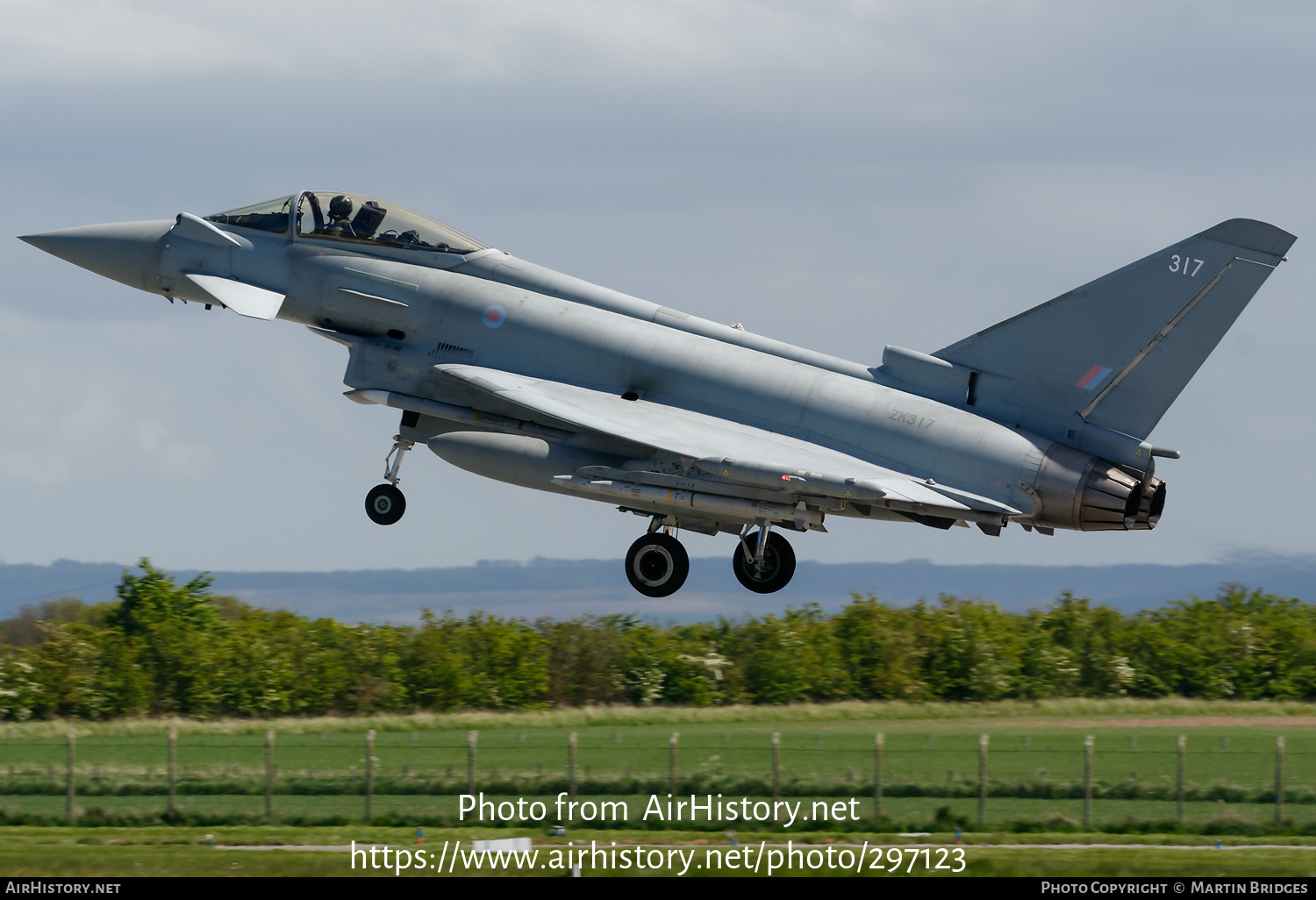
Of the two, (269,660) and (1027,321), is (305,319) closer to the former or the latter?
(1027,321)

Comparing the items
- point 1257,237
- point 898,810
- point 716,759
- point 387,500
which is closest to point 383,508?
point 387,500

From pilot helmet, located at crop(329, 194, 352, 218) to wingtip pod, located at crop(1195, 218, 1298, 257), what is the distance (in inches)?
474

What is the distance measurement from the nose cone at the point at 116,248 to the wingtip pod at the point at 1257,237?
584 inches

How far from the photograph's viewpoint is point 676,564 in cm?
2158

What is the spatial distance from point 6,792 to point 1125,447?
19.3m

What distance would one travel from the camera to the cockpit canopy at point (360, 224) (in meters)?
22.7

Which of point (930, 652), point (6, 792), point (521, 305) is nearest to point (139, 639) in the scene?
point (6, 792)

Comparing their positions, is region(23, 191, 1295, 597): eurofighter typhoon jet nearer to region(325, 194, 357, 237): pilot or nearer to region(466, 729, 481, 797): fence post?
region(325, 194, 357, 237): pilot

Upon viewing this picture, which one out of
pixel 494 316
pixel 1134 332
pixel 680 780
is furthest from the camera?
pixel 680 780

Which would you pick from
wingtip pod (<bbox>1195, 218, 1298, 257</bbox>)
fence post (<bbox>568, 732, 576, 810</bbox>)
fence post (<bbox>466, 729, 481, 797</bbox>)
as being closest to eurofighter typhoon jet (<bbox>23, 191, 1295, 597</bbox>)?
wingtip pod (<bbox>1195, 218, 1298, 257</bbox>)

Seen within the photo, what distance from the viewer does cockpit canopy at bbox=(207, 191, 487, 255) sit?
22703 mm

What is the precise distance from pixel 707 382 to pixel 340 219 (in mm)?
6089

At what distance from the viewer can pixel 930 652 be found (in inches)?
1624

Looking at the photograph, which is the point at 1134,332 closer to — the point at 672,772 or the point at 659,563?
the point at 659,563
